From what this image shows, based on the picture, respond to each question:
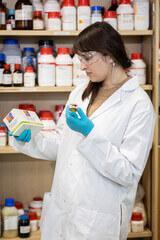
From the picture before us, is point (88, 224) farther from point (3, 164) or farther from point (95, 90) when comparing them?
point (3, 164)

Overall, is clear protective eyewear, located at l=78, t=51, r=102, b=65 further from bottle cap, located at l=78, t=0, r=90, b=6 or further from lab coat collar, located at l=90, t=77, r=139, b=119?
bottle cap, located at l=78, t=0, r=90, b=6

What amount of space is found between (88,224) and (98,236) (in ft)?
0.23

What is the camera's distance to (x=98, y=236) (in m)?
1.93

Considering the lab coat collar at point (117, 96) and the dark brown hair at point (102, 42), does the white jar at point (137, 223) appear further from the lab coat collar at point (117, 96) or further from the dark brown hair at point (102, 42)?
the dark brown hair at point (102, 42)

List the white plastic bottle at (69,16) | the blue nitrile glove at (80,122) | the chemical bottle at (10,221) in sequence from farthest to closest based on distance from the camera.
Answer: the chemical bottle at (10,221) → the white plastic bottle at (69,16) → the blue nitrile glove at (80,122)

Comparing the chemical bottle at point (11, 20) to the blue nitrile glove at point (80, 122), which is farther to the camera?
the chemical bottle at point (11, 20)

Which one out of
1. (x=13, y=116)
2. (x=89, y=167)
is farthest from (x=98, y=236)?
(x=13, y=116)

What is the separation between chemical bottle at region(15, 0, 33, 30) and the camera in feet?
8.99

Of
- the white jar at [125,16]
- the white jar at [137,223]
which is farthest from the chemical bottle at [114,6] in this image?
the white jar at [137,223]

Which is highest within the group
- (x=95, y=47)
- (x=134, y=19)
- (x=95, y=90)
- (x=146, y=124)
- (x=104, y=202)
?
(x=134, y=19)

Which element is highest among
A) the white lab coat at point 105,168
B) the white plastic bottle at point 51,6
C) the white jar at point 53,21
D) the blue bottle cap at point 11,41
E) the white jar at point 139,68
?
the white plastic bottle at point 51,6

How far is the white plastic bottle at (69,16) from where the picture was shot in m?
2.72

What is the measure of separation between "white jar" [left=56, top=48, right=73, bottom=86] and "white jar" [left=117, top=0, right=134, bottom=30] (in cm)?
37

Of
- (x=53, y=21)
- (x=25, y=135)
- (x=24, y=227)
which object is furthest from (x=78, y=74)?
(x=24, y=227)
